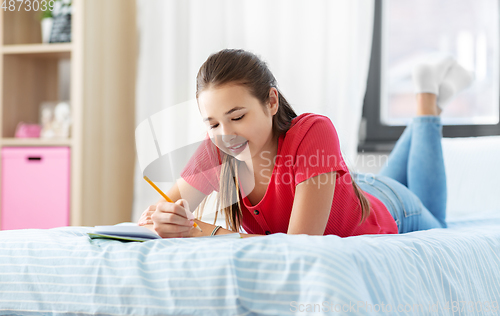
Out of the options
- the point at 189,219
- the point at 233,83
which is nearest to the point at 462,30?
the point at 233,83

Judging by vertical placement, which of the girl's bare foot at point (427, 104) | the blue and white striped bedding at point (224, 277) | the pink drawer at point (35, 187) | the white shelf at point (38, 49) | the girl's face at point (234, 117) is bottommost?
the pink drawer at point (35, 187)

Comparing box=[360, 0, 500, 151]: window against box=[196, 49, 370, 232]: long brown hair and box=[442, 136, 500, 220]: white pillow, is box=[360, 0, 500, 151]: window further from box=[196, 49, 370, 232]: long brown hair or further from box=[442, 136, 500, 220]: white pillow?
box=[196, 49, 370, 232]: long brown hair

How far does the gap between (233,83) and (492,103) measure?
165 centimetres

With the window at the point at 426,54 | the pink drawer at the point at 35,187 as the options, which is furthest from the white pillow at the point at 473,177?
the pink drawer at the point at 35,187

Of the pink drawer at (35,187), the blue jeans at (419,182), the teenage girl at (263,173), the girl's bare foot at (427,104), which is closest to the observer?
the teenage girl at (263,173)

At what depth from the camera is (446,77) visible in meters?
1.59

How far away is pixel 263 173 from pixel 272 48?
1250mm

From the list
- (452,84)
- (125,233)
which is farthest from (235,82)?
(452,84)

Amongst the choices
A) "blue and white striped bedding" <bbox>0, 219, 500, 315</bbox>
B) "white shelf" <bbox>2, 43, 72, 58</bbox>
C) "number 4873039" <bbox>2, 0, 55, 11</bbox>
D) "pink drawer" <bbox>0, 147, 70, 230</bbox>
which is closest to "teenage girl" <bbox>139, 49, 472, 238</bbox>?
"blue and white striped bedding" <bbox>0, 219, 500, 315</bbox>

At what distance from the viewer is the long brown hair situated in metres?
0.93

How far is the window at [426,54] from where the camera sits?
2.08m

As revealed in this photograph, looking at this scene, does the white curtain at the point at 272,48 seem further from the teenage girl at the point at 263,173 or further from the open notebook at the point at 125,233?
the open notebook at the point at 125,233

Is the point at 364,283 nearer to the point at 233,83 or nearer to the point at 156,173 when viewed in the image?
the point at 233,83

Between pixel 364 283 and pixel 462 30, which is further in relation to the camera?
pixel 462 30
